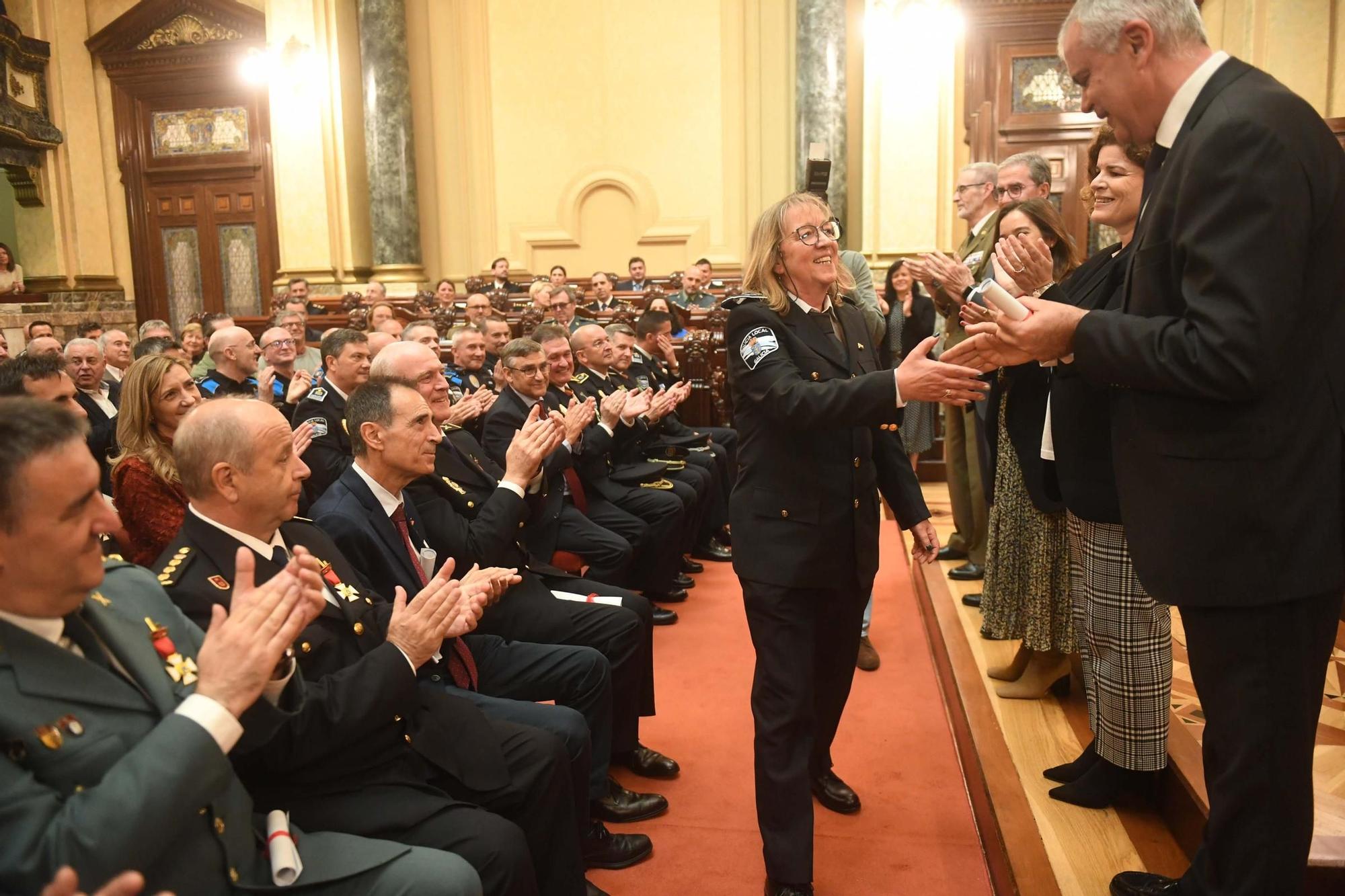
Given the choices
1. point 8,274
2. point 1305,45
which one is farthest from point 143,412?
point 8,274

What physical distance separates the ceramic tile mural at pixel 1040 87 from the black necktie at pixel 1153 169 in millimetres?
7135

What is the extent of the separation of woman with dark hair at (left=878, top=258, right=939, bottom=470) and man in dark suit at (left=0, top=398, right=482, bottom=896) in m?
4.61

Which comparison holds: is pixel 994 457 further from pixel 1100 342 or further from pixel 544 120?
pixel 544 120

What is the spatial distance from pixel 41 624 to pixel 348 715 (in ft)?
1.79

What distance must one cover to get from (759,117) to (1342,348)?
8.88 m

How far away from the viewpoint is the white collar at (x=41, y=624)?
4.02 feet

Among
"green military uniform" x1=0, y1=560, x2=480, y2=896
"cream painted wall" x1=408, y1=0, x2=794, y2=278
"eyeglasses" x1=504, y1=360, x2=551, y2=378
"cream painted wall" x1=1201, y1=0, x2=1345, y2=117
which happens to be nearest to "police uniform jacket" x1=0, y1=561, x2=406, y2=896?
"green military uniform" x1=0, y1=560, x2=480, y2=896

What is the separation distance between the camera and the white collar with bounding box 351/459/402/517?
2412 mm

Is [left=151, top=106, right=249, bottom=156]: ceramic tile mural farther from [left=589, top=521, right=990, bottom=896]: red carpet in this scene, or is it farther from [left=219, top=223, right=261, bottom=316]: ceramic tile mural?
[left=589, top=521, right=990, bottom=896]: red carpet

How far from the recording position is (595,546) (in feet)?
12.8

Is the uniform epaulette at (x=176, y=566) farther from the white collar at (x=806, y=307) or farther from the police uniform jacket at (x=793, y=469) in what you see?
the white collar at (x=806, y=307)

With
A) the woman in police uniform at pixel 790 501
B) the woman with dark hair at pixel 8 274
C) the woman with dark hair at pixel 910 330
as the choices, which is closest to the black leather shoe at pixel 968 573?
the woman with dark hair at pixel 910 330

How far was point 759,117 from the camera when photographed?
971cm

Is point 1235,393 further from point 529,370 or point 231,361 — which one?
point 231,361
